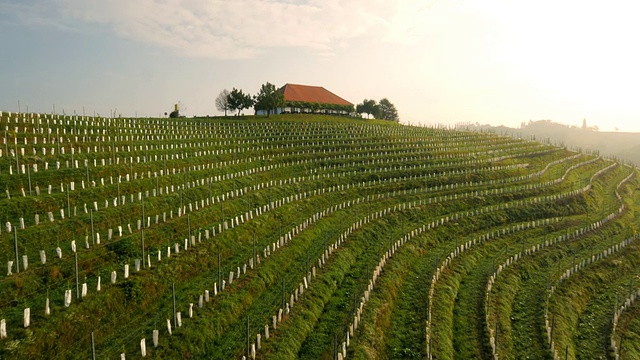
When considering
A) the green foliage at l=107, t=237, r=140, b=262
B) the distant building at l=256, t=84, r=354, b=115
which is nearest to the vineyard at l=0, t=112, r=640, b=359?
the green foliage at l=107, t=237, r=140, b=262

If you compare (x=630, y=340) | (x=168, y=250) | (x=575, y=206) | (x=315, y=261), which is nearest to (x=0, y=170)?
(x=168, y=250)

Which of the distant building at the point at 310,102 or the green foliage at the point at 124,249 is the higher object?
the distant building at the point at 310,102

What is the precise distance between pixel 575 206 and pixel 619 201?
1194 cm

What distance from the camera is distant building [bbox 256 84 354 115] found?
106 meters

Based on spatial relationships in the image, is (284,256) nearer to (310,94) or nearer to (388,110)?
(310,94)

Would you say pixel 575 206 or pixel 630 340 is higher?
pixel 575 206

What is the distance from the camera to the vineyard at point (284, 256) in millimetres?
19375

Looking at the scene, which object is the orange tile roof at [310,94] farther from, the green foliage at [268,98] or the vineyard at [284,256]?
the vineyard at [284,256]

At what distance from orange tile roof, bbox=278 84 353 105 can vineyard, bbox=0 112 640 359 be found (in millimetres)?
50984

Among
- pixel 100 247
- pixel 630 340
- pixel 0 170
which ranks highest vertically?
pixel 0 170

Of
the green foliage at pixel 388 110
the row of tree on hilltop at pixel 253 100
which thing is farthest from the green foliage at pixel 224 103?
the green foliage at pixel 388 110

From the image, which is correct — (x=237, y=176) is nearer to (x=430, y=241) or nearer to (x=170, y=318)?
(x=430, y=241)

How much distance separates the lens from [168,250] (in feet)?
80.8

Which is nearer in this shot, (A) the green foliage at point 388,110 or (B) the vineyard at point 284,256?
(B) the vineyard at point 284,256
